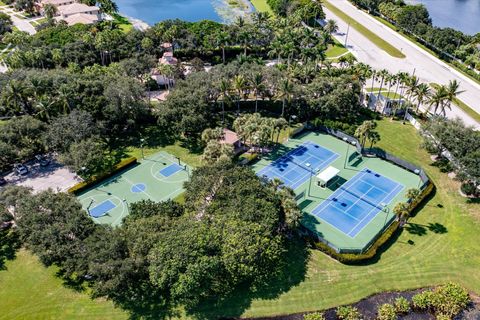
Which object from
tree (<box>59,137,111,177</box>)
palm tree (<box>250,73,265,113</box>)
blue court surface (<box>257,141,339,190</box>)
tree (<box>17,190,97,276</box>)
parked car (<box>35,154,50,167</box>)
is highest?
palm tree (<box>250,73,265,113</box>)

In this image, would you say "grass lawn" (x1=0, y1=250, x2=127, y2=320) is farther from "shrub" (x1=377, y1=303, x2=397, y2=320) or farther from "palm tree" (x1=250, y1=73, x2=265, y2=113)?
"palm tree" (x1=250, y1=73, x2=265, y2=113)

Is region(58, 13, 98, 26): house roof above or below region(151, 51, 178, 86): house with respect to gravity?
above

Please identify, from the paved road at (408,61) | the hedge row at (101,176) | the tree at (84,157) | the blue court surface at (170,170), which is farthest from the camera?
the paved road at (408,61)

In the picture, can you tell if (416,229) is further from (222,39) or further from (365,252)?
(222,39)

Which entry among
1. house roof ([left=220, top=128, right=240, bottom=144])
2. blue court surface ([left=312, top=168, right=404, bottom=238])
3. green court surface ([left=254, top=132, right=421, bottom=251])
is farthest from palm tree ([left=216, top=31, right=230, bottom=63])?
blue court surface ([left=312, top=168, right=404, bottom=238])

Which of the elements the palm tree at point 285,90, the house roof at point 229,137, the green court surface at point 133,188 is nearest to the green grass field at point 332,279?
the green court surface at point 133,188

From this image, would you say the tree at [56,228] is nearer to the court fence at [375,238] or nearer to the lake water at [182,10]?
the court fence at [375,238]
